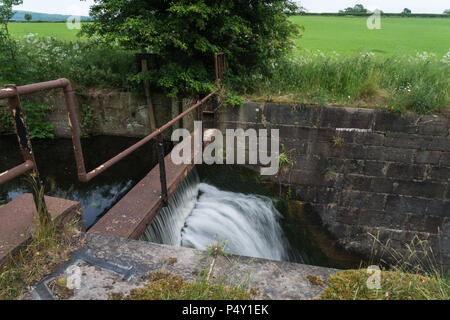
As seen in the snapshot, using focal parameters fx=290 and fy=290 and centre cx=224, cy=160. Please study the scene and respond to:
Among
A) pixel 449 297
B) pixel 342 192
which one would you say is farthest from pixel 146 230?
pixel 342 192

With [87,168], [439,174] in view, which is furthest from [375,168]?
[87,168]

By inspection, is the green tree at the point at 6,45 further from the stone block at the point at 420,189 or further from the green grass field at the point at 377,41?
the stone block at the point at 420,189

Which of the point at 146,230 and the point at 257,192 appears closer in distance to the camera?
the point at 146,230

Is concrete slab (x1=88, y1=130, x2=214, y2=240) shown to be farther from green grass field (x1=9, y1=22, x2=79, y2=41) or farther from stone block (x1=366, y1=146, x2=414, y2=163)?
green grass field (x1=9, y1=22, x2=79, y2=41)

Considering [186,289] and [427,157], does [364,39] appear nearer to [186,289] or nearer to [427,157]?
[427,157]

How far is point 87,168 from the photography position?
5492 mm

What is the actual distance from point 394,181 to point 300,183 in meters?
1.62

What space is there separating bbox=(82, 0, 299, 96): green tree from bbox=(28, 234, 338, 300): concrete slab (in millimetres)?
3630

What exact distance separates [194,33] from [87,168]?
10.4ft

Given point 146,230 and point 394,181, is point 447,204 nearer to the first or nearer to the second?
point 394,181

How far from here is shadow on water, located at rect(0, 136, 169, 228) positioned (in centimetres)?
475

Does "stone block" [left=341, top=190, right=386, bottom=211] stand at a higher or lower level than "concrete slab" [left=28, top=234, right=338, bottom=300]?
lower

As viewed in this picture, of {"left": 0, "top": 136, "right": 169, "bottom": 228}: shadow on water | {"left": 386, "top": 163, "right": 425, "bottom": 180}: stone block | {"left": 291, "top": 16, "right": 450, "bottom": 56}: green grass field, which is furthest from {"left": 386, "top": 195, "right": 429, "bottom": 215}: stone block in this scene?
{"left": 0, "top": 136, "right": 169, "bottom": 228}: shadow on water
